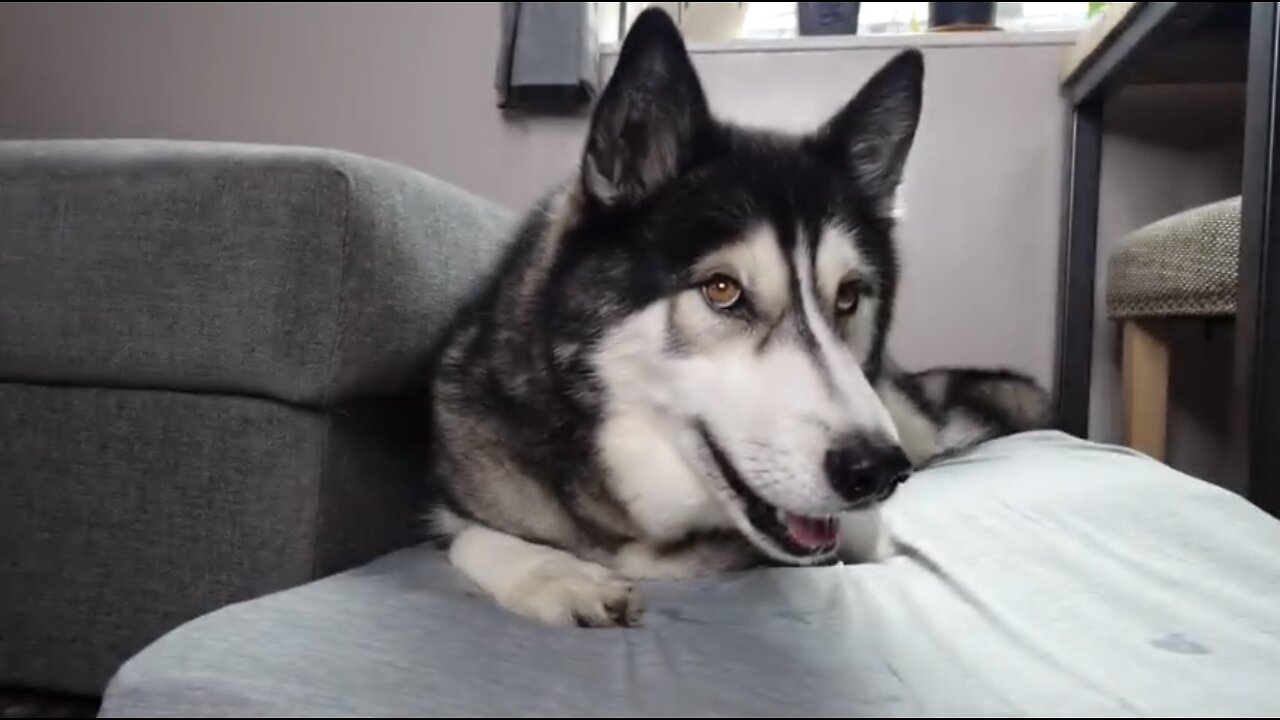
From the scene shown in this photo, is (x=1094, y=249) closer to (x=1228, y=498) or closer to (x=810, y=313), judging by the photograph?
(x=1228, y=498)

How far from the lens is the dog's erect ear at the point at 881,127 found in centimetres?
129

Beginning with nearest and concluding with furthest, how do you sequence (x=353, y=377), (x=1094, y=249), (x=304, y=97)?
1. (x=353, y=377)
2. (x=1094, y=249)
3. (x=304, y=97)

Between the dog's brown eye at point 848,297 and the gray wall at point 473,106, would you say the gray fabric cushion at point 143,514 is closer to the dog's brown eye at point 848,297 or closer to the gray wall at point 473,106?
the dog's brown eye at point 848,297

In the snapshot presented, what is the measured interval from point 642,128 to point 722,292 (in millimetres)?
217

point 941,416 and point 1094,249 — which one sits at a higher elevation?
point 1094,249

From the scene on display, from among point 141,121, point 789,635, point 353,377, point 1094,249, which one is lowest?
point 789,635

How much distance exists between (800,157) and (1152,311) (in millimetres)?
1154

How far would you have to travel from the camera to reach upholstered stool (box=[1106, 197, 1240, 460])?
1.72 m

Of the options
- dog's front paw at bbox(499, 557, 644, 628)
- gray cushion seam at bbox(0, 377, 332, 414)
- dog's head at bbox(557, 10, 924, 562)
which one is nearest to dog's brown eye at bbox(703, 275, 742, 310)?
dog's head at bbox(557, 10, 924, 562)

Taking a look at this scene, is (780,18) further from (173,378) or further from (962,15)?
A: (173,378)

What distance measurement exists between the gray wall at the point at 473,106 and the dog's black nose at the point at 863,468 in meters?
1.66

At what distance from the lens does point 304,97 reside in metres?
2.85

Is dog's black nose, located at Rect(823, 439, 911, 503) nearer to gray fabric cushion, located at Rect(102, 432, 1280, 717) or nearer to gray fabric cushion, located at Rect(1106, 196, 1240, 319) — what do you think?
gray fabric cushion, located at Rect(102, 432, 1280, 717)

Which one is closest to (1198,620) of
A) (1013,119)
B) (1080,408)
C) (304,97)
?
(1080,408)
